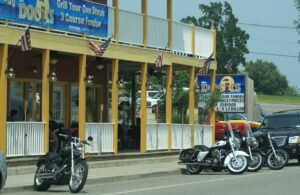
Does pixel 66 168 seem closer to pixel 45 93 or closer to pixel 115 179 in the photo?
pixel 115 179

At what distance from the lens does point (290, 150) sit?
974 inches

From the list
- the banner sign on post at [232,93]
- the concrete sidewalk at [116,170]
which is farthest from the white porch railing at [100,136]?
the banner sign on post at [232,93]

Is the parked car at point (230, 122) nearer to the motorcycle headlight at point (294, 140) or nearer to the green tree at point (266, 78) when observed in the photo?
the motorcycle headlight at point (294, 140)

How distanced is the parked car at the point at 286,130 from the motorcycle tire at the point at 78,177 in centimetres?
1004

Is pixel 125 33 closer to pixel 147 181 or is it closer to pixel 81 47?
pixel 81 47

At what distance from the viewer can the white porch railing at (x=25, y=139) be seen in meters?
19.8

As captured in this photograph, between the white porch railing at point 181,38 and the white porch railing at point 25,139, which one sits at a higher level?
the white porch railing at point 181,38

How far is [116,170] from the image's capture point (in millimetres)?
21828

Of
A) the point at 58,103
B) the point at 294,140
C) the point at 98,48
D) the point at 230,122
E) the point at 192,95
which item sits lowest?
the point at 294,140

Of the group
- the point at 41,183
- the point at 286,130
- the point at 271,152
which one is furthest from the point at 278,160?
the point at 41,183

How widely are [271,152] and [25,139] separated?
835 centimetres

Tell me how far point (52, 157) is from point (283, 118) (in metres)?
12.4

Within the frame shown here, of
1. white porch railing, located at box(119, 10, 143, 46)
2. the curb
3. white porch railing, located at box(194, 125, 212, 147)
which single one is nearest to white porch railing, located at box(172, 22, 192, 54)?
white porch railing, located at box(119, 10, 143, 46)

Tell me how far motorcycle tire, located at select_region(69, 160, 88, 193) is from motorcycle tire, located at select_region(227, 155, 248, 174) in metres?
6.65
